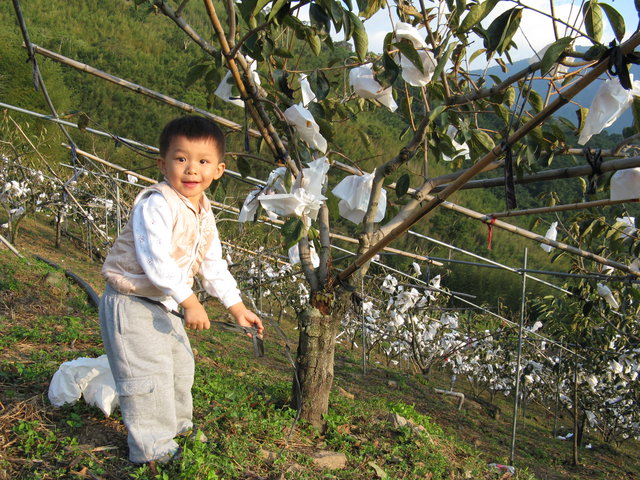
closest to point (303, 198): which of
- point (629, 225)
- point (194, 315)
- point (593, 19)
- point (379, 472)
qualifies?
point (194, 315)

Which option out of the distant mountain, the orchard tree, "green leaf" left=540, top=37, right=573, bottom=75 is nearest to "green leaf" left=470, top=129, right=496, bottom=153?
the orchard tree

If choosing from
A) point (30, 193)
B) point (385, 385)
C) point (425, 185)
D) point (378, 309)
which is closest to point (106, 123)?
point (30, 193)

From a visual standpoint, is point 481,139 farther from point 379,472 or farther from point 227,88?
point 379,472

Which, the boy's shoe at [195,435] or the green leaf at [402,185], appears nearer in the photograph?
the boy's shoe at [195,435]

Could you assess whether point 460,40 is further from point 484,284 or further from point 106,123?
point 106,123

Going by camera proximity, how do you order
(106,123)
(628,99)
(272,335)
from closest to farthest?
(628,99)
(272,335)
(106,123)

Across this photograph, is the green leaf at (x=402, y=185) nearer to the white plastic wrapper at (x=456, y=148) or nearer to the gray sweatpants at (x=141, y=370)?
the white plastic wrapper at (x=456, y=148)

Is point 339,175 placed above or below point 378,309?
above

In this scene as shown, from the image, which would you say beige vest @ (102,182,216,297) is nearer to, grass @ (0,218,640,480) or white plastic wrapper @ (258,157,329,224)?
white plastic wrapper @ (258,157,329,224)

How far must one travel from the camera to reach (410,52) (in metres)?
1.67

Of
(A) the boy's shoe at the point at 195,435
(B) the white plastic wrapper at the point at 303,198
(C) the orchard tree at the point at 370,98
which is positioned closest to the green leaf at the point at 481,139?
(C) the orchard tree at the point at 370,98

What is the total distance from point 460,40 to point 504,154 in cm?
67

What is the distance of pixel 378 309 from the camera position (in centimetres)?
907

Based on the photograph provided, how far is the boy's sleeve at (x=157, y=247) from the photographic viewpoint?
169 centimetres
